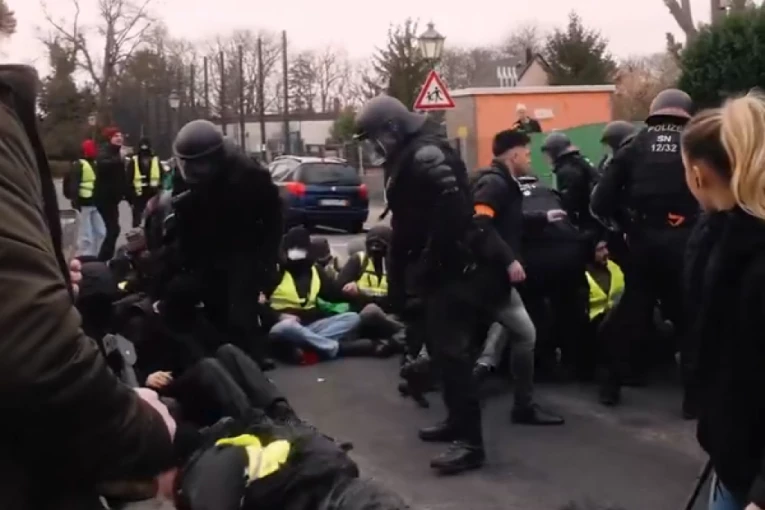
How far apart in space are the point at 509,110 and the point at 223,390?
22364 millimetres

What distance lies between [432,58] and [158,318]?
1560cm

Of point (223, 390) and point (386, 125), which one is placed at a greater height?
point (386, 125)

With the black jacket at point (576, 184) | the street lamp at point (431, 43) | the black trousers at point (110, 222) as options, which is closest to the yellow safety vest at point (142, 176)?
the black trousers at point (110, 222)

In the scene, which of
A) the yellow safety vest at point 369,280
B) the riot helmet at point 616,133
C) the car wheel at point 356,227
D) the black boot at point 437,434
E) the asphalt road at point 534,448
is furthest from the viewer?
the car wheel at point 356,227

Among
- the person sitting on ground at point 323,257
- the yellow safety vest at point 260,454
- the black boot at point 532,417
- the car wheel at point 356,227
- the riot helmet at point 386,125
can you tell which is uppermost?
the riot helmet at point 386,125

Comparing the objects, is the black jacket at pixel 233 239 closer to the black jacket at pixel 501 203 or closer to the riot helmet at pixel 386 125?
the riot helmet at pixel 386 125

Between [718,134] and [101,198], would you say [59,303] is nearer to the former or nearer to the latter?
[718,134]

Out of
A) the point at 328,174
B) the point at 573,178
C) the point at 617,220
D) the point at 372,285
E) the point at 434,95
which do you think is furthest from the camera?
the point at 328,174

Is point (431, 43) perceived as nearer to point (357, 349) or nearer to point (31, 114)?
point (357, 349)

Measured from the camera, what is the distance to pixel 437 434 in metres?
6.93

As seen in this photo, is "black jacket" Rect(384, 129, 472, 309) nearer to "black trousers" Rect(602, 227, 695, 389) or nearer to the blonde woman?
"black trousers" Rect(602, 227, 695, 389)

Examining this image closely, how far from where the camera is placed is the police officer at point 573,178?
8.70 m

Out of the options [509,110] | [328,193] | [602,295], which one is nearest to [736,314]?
[602,295]

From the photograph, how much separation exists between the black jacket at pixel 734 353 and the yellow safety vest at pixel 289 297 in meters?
7.00
